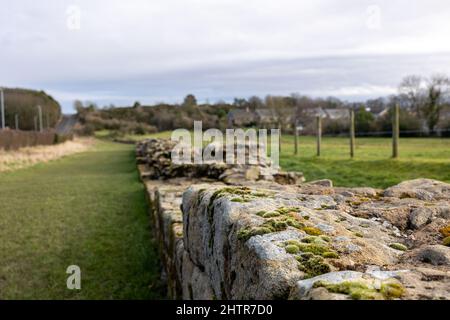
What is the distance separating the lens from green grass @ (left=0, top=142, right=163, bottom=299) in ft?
18.9

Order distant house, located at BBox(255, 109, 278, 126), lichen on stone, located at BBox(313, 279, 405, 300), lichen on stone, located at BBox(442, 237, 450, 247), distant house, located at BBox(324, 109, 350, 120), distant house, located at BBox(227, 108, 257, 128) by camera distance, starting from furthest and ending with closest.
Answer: distant house, located at BBox(324, 109, 350, 120) → distant house, located at BBox(255, 109, 278, 126) → distant house, located at BBox(227, 108, 257, 128) → lichen on stone, located at BBox(442, 237, 450, 247) → lichen on stone, located at BBox(313, 279, 405, 300)

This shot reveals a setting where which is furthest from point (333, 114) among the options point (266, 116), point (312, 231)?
point (312, 231)

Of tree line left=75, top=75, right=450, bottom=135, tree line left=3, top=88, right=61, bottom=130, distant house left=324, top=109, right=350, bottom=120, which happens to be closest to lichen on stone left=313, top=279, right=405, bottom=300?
tree line left=75, top=75, right=450, bottom=135

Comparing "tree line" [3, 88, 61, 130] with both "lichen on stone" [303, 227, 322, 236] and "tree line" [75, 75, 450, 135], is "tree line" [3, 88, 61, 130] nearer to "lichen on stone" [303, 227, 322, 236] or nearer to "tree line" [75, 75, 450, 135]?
"tree line" [75, 75, 450, 135]

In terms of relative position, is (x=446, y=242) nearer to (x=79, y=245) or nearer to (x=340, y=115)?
(x=79, y=245)

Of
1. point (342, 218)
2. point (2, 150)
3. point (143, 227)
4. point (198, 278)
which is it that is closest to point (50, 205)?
point (143, 227)

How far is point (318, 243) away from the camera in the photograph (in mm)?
2055

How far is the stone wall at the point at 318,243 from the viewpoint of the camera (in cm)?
162

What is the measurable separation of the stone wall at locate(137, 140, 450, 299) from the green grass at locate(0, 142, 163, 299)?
8.30 ft

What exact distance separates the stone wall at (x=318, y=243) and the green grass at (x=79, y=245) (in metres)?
2.53

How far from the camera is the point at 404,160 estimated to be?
12.4 m

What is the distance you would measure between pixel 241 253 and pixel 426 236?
0.95 meters

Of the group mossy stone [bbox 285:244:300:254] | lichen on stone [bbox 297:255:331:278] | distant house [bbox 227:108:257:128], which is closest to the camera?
lichen on stone [bbox 297:255:331:278]

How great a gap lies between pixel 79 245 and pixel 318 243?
6206 mm
